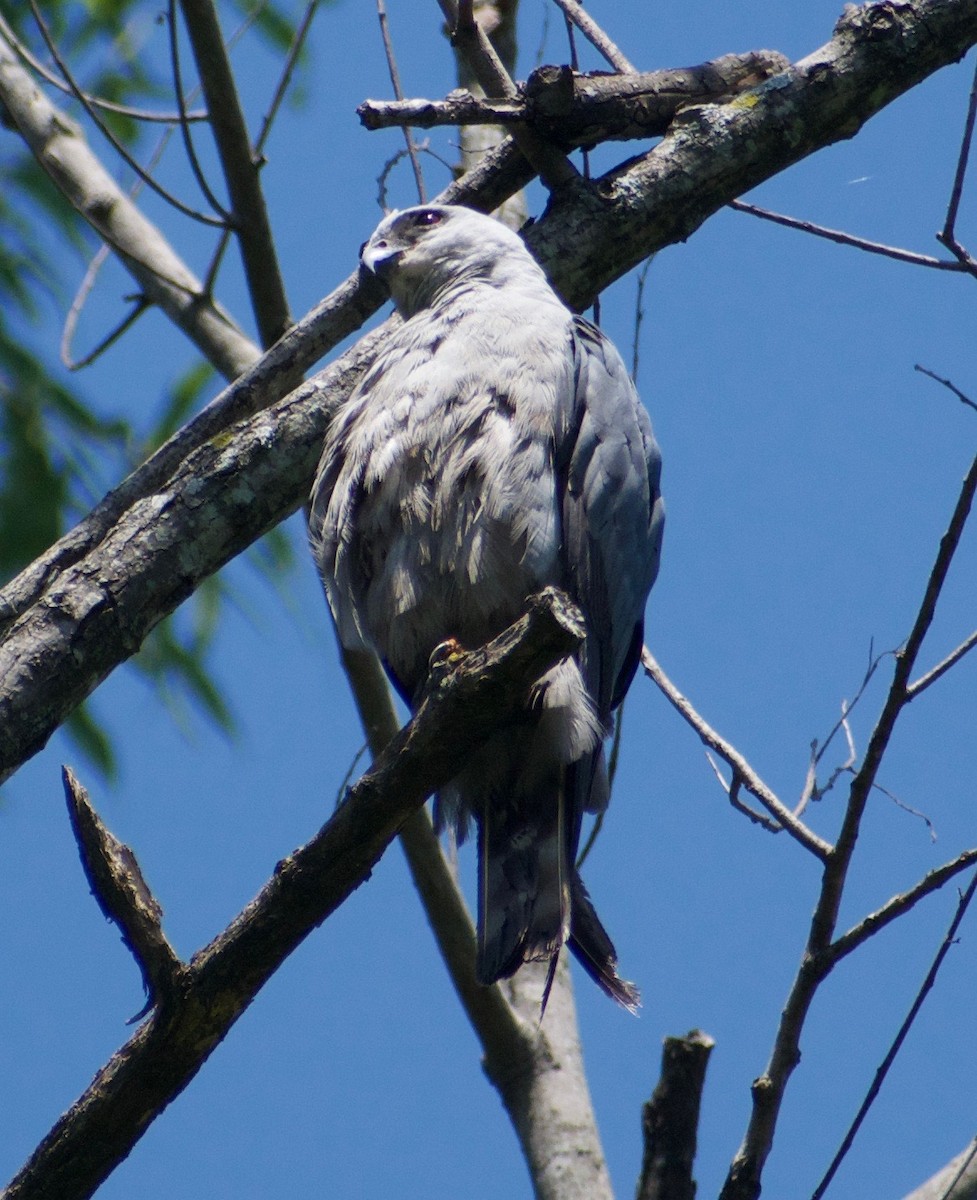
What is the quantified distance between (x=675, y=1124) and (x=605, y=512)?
1376 mm

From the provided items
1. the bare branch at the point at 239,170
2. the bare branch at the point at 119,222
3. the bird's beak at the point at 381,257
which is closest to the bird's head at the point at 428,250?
the bird's beak at the point at 381,257

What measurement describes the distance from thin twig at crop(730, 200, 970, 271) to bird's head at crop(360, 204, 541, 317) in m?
0.71

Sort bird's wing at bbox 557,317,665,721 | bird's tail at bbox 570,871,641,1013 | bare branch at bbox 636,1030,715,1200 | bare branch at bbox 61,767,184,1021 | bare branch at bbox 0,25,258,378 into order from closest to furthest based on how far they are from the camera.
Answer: bare branch at bbox 61,767,184,1021 < bare branch at bbox 636,1030,715,1200 < bird's tail at bbox 570,871,641,1013 < bird's wing at bbox 557,317,665,721 < bare branch at bbox 0,25,258,378

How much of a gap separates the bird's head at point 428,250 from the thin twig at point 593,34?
573 millimetres

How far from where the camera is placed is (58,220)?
6.10m

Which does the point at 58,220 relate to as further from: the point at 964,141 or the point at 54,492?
the point at 964,141

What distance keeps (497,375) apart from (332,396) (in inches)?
16.9

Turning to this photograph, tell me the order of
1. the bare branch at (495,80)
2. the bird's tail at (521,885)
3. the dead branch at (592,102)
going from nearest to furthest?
the bird's tail at (521,885) < the dead branch at (592,102) < the bare branch at (495,80)

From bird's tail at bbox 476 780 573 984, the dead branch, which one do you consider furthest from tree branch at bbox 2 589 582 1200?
the dead branch

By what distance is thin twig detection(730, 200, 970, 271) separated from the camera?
10.9ft

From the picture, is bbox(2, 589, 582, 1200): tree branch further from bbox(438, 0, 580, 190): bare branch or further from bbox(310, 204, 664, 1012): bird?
bbox(438, 0, 580, 190): bare branch

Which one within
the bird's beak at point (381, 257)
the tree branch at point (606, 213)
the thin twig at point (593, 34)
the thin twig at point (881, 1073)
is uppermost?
the thin twig at point (593, 34)

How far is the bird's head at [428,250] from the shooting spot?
3828 mm

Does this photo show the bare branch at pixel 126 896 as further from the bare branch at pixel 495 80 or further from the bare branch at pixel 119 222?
the bare branch at pixel 119 222
